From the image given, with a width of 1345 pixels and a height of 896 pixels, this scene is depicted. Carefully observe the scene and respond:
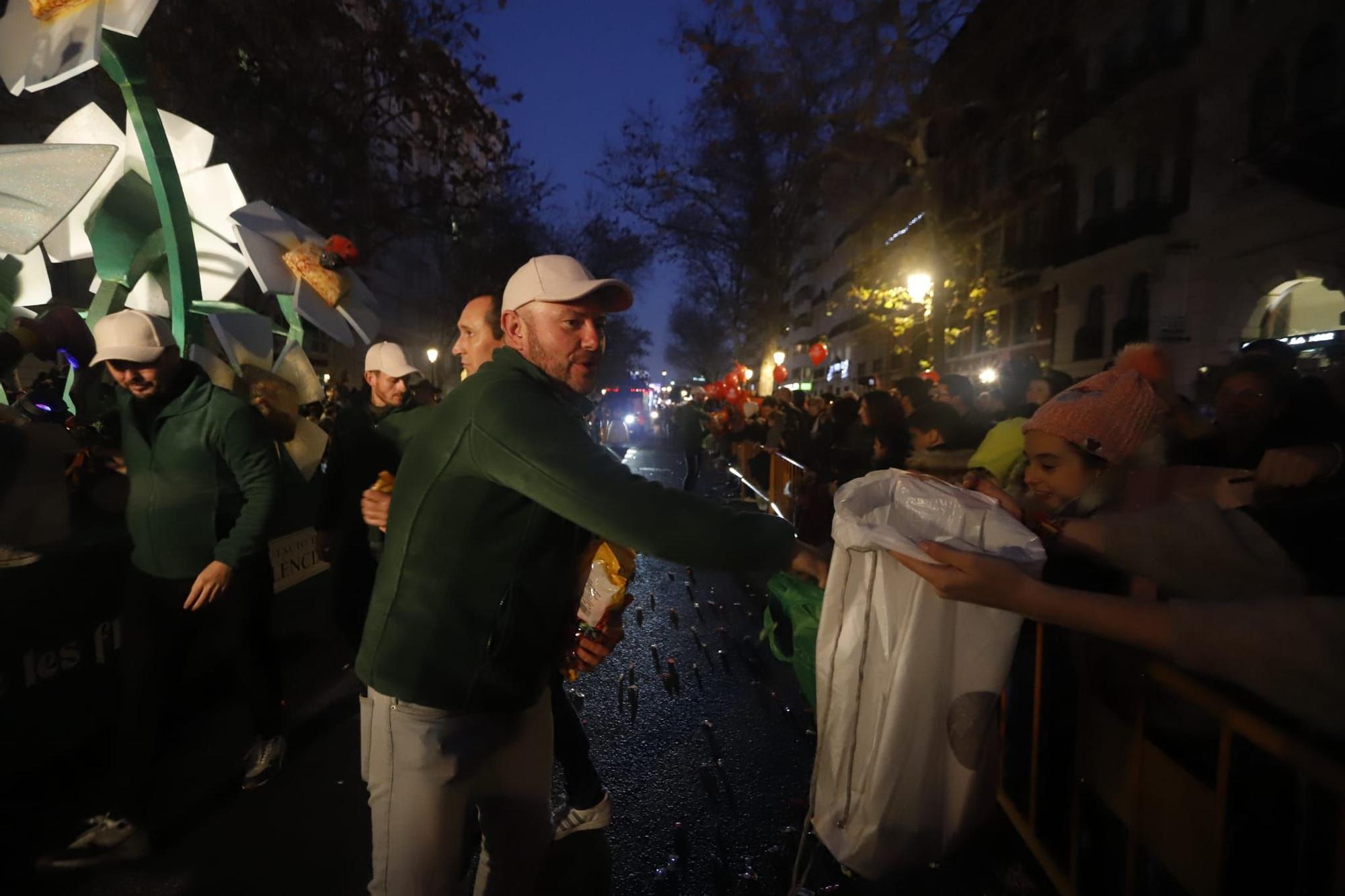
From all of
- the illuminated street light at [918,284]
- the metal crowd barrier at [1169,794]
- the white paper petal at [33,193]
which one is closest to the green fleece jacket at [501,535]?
the metal crowd barrier at [1169,794]

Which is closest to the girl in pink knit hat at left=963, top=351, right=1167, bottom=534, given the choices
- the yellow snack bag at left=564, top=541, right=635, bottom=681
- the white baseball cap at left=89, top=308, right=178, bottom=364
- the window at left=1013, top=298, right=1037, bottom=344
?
the yellow snack bag at left=564, top=541, right=635, bottom=681

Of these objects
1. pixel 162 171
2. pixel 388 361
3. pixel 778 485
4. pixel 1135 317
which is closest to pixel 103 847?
pixel 388 361

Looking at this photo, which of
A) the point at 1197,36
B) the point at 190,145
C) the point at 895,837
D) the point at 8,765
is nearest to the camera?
the point at 895,837

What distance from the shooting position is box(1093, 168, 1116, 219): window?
68.2ft

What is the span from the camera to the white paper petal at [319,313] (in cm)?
459

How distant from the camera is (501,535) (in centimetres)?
157

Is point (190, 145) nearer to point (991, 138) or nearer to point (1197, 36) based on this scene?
point (1197, 36)

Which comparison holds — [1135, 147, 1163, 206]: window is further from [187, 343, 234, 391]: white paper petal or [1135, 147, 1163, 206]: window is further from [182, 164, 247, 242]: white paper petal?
[187, 343, 234, 391]: white paper petal

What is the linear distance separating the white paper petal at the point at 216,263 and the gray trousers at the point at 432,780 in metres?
4.95

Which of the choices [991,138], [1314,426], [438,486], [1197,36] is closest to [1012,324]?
[991,138]

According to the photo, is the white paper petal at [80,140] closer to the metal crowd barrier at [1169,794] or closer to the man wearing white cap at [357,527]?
the man wearing white cap at [357,527]

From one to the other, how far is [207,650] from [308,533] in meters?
1.32

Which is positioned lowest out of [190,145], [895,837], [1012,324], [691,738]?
[691,738]

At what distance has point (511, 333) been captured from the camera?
180cm
